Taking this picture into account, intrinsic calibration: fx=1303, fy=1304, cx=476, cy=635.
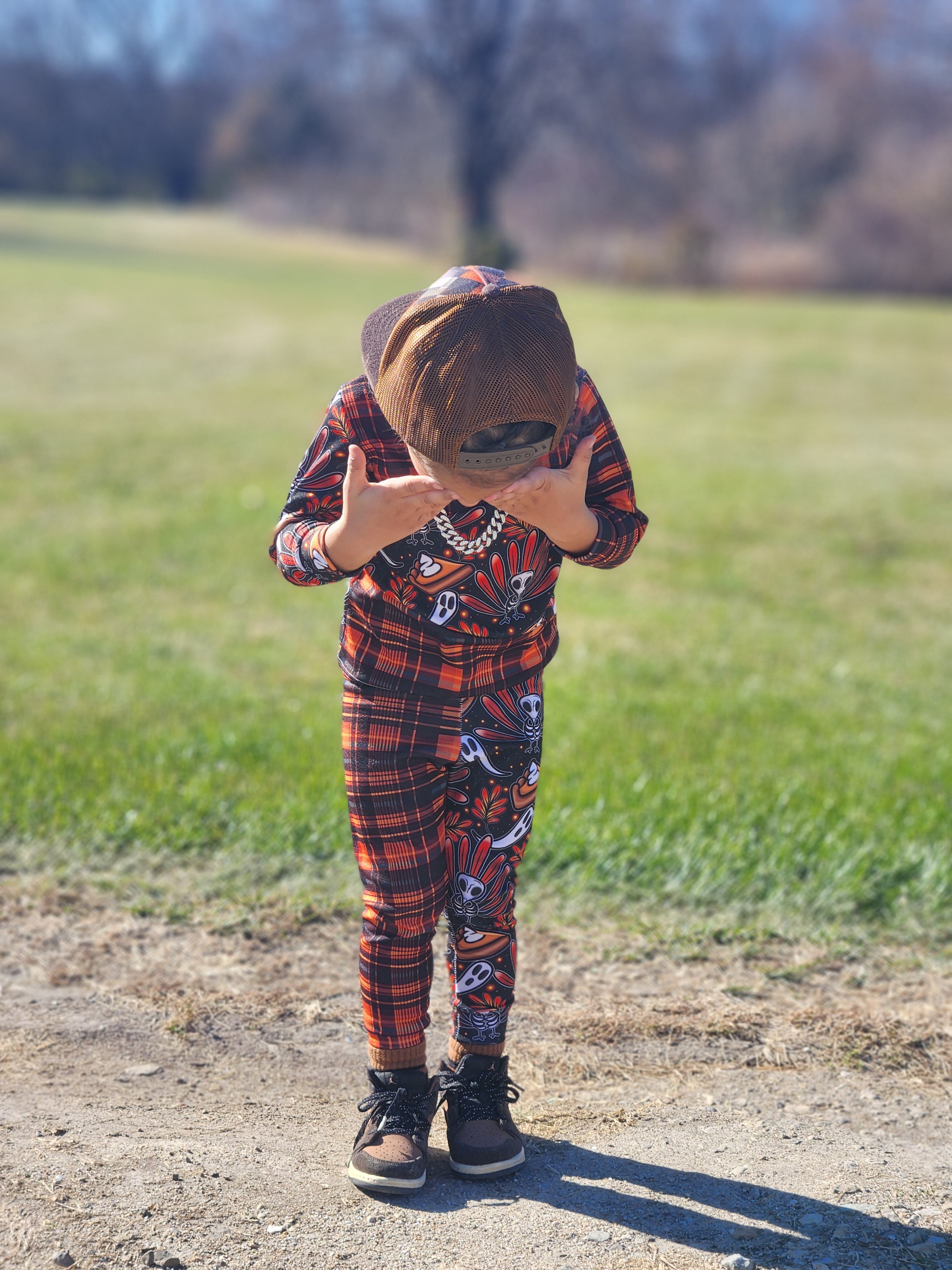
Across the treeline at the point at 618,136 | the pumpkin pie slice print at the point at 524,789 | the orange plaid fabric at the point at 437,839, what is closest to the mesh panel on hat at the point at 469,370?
the orange plaid fabric at the point at 437,839

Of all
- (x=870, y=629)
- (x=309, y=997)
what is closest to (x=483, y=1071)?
(x=309, y=997)

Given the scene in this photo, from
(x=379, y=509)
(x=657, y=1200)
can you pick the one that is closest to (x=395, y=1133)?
(x=657, y=1200)

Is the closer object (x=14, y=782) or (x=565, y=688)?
(x=14, y=782)

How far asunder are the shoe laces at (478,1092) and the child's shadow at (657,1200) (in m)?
0.12

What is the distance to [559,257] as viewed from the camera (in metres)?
27.7

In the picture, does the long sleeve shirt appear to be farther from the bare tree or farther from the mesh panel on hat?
the bare tree

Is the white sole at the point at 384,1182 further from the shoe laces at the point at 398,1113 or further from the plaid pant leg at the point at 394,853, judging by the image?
the plaid pant leg at the point at 394,853

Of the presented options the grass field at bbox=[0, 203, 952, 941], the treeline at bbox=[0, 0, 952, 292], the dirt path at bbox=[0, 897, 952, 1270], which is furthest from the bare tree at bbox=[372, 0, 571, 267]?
the dirt path at bbox=[0, 897, 952, 1270]

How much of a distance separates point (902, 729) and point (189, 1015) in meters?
3.18

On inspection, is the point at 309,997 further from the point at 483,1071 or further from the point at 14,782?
the point at 14,782

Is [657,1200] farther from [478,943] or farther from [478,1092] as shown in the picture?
[478,943]

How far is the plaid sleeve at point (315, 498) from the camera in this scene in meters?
2.36

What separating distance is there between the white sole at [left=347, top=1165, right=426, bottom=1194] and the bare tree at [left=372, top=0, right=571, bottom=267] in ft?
116

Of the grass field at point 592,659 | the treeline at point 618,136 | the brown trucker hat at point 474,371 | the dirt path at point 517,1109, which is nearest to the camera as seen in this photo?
the brown trucker hat at point 474,371
